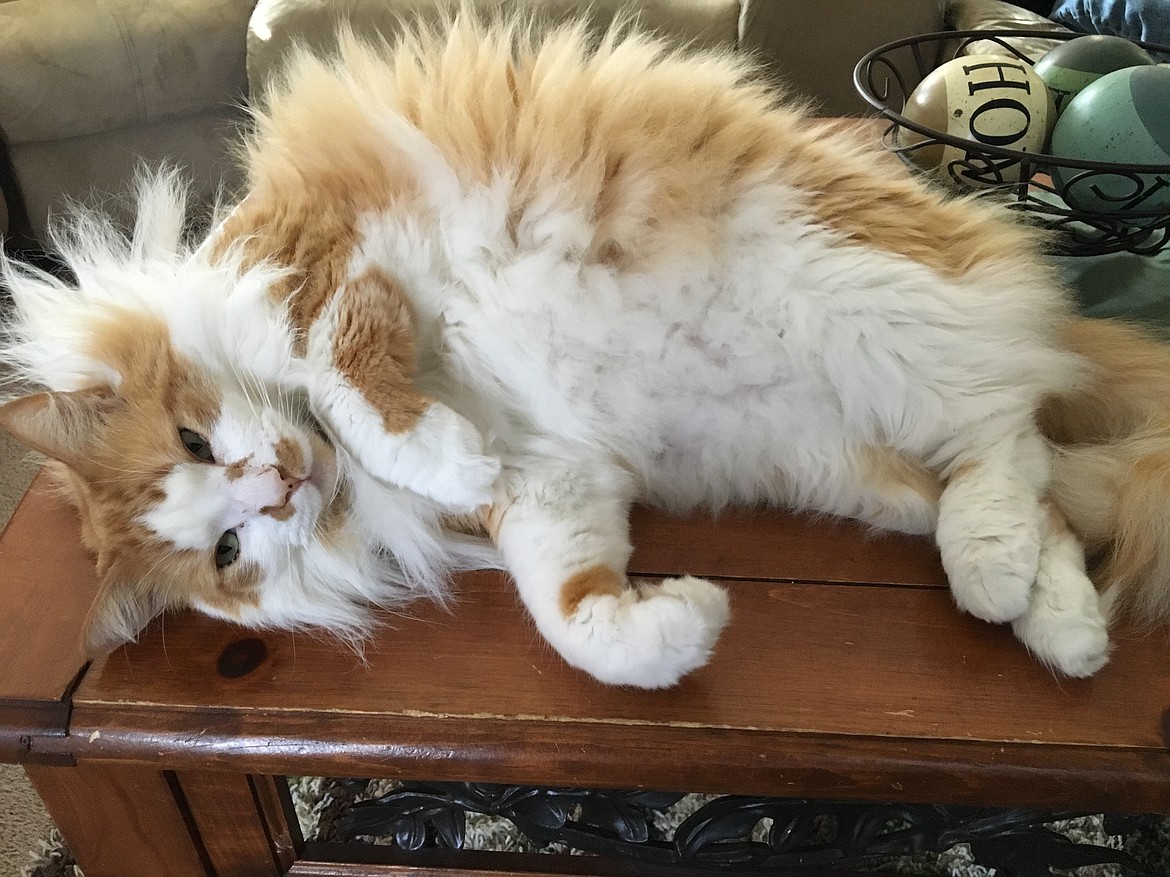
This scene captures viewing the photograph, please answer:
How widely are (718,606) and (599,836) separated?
33cm

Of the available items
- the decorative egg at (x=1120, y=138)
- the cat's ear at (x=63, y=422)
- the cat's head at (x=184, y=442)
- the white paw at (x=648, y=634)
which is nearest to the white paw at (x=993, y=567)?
the white paw at (x=648, y=634)

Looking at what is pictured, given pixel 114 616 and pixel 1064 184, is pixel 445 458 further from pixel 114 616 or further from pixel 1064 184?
pixel 1064 184

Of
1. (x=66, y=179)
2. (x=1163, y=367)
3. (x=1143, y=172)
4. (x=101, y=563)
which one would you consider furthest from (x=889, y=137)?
(x=66, y=179)

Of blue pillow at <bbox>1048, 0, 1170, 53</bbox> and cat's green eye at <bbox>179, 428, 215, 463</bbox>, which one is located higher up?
blue pillow at <bbox>1048, 0, 1170, 53</bbox>

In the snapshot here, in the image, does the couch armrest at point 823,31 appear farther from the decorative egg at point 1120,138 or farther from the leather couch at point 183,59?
the decorative egg at point 1120,138

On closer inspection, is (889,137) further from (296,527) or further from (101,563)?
(101,563)

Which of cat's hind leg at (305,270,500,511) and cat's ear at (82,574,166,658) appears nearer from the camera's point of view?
cat's ear at (82,574,166,658)

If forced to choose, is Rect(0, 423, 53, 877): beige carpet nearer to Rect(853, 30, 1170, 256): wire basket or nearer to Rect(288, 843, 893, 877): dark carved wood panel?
Rect(288, 843, 893, 877): dark carved wood panel

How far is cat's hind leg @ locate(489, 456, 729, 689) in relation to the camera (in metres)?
0.76

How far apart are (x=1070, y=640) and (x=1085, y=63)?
854mm

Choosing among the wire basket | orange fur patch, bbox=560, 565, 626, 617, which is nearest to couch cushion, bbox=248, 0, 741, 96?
the wire basket

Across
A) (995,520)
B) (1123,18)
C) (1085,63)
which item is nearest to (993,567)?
(995,520)

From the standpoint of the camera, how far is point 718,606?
2.60ft

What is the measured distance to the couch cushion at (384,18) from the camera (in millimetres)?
2191
